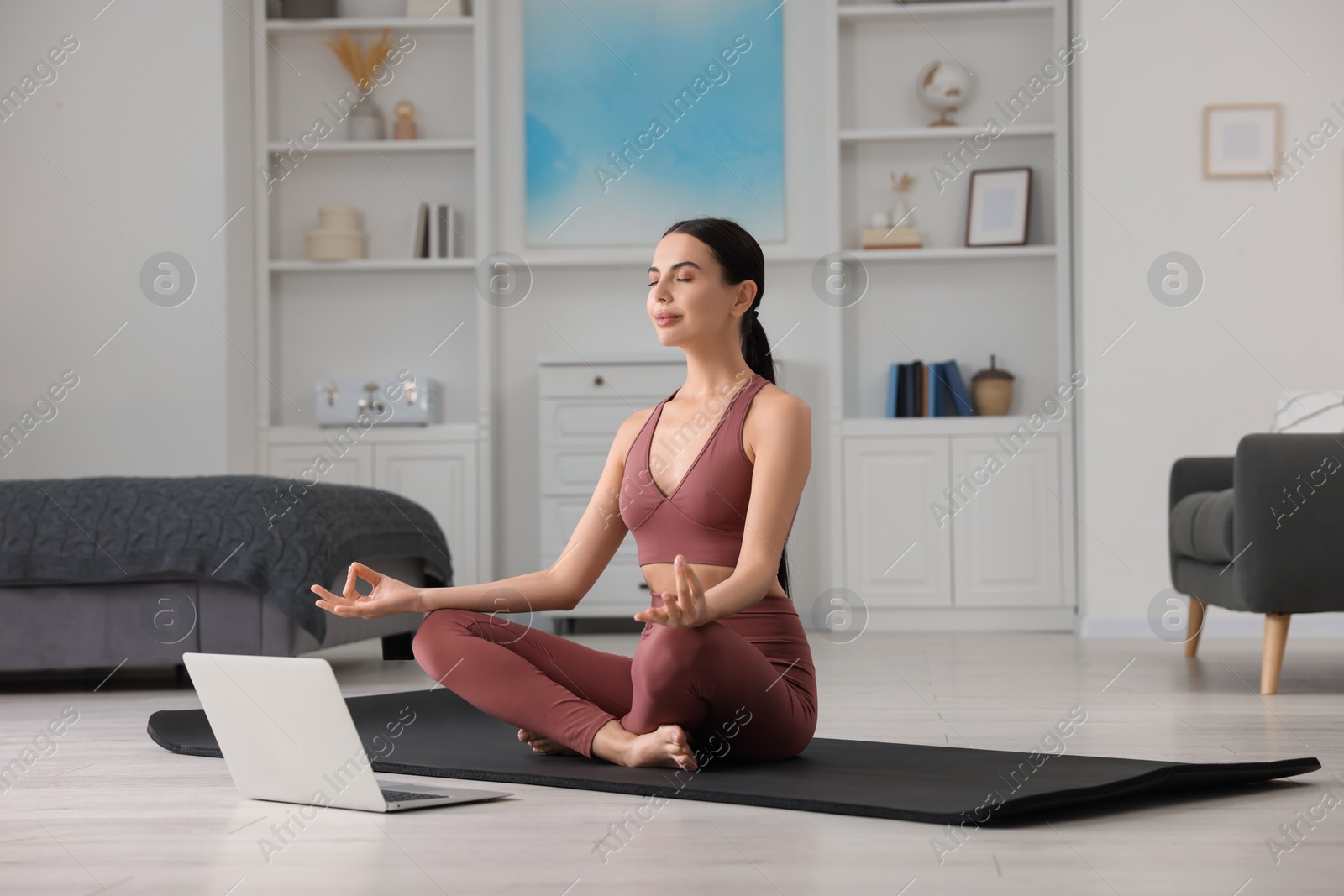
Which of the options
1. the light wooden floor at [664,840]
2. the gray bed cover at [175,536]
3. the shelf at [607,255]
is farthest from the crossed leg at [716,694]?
the shelf at [607,255]

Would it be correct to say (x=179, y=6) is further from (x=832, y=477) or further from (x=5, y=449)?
(x=832, y=477)

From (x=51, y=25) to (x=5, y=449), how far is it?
162 cm

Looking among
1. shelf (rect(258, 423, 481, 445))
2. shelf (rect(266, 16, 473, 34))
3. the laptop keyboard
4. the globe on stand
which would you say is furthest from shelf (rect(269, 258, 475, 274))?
the laptop keyboard

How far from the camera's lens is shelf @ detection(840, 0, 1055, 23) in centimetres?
502

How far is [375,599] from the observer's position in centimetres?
164

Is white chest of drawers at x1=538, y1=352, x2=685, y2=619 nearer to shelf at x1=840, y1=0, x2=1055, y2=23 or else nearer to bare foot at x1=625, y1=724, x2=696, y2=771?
shelf at x1=840, y1=0, x2=1055, y2=23

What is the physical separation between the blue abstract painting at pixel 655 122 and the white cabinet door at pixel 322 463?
3.73 feet

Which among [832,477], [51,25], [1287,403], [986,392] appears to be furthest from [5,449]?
[1287,403]

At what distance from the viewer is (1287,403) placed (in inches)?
145

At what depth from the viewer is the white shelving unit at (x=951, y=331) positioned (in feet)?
15.8

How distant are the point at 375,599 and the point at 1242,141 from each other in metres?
3.93

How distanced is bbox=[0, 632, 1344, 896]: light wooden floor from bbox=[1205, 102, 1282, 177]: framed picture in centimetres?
272

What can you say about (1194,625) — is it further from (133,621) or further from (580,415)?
(133,621)

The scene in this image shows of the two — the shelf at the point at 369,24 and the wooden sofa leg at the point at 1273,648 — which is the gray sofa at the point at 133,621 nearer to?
the wooden sofa leg at the point at 1273,648
